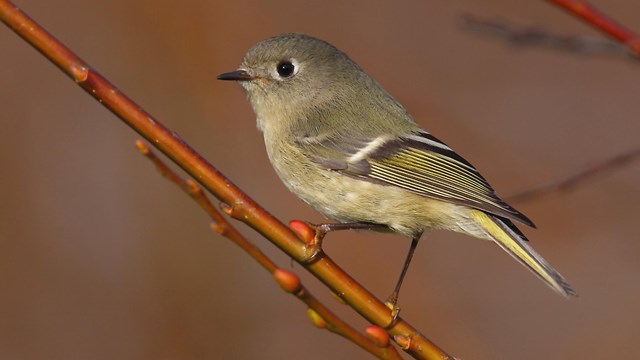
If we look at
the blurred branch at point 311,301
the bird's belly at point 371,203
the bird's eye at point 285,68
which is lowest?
the blurred branch at point 311,301

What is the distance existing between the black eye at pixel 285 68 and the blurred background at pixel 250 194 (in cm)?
119

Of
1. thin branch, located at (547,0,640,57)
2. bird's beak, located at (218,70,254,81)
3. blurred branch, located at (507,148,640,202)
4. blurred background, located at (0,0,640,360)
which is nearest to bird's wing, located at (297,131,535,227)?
blurred branch, located at (507,148,640,202)

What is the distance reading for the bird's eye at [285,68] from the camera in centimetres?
274

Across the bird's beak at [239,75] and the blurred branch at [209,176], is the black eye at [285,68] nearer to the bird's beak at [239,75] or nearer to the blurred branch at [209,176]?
the bird's beak at [239,75]

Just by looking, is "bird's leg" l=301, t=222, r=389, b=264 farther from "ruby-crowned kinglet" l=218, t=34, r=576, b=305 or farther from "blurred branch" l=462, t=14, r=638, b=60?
"blurred branch" l=462, t=14, r=638, b=60

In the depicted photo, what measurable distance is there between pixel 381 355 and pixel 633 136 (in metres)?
3.19

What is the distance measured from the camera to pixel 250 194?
13.1 ft

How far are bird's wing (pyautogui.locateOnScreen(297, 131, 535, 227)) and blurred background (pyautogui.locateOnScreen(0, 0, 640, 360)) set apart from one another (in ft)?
4.17

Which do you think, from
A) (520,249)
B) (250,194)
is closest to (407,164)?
(520,249)

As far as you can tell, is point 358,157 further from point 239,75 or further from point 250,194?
point 250,194

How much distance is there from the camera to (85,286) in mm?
3756

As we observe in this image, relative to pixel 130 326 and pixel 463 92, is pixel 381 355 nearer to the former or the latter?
pixel 130 326

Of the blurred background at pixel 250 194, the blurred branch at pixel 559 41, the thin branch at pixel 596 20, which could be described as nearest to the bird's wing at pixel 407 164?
the blurred branch at pixel 559 41

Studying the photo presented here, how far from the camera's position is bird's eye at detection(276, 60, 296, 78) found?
8.97 feet
